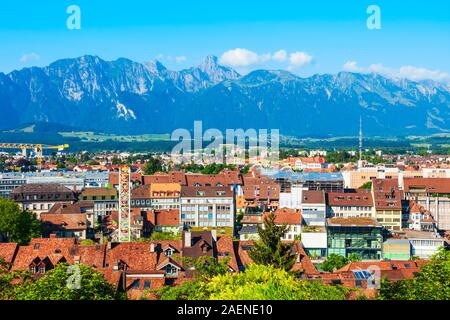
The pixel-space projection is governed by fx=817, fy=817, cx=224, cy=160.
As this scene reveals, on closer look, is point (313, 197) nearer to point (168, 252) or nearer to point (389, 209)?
point (389, 209)

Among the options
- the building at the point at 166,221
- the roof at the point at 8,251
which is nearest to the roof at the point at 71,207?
the building at the point at 166,221

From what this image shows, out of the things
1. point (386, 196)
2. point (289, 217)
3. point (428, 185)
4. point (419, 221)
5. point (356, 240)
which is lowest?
point (356, 240)

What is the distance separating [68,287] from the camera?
1914cm

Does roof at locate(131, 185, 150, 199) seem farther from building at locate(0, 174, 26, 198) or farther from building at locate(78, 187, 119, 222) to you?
building at locate(0, 174, 26, 198)

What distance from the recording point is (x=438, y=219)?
6031 centimetres

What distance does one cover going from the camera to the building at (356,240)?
43.7 meters

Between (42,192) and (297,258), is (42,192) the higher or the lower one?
the higher one

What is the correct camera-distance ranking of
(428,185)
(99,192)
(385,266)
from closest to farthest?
(385,266), (99,192), (428,185)

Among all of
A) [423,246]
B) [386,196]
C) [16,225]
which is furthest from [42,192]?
[423,246]

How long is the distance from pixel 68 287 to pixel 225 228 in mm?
33780
